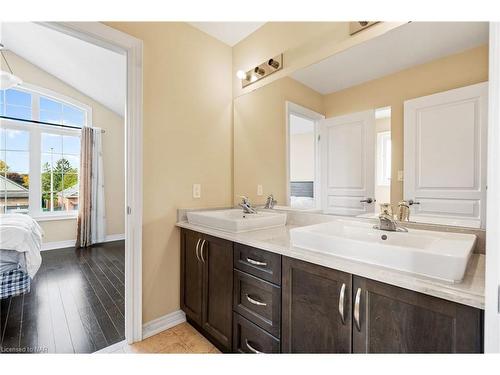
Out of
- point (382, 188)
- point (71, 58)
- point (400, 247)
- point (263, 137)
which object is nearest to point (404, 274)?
point (400, 247)

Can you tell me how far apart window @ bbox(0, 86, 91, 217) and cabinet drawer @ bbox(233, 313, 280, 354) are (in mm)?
4391

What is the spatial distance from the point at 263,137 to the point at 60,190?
425 centimetres

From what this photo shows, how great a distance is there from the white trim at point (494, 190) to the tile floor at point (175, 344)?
4.97 feet

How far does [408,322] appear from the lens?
777mm

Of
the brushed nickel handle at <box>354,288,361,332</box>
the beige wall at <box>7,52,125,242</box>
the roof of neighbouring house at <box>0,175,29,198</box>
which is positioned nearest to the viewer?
the brushed nickel handle at <box>354,288,361,332</box>

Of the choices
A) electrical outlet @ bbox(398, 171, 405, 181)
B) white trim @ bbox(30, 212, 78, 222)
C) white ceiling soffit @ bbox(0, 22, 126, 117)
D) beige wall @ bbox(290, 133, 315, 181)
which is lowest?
white trim @ bbox(30, 212, 78, 222)

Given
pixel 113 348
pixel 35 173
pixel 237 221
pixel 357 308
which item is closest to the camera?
pixel 357 308

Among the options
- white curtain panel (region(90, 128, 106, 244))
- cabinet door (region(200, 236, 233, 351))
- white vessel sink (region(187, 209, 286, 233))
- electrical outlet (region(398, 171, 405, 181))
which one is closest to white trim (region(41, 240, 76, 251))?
white curtain panel (region(90, 128, 106, 244))

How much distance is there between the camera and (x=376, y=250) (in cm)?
89

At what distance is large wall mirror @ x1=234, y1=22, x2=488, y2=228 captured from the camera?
1052 mm

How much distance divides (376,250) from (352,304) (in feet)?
0.75

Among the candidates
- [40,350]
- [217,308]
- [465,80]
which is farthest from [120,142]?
[465,80]

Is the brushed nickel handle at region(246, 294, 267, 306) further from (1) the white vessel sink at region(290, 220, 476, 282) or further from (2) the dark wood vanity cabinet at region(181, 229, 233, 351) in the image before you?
(1) the white vessel sink at region(290, 220, 476, 282)

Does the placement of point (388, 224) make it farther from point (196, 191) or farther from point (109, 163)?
point (109, 163)
